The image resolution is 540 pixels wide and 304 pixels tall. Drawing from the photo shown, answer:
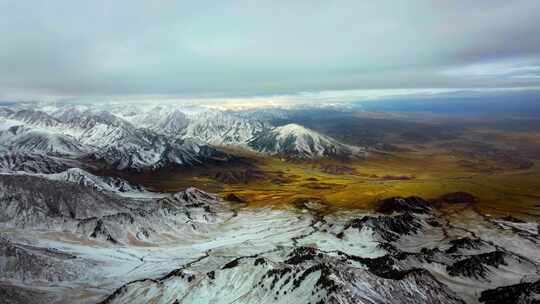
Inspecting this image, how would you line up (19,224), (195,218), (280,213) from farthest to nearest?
1. (280,213)
2. (195,218)
3. (19,224)

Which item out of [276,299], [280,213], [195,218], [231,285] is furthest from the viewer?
[280,213]

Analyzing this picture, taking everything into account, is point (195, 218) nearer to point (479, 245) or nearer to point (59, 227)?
point (59, 227)

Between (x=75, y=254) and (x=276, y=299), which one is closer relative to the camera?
(x=276, y=299)

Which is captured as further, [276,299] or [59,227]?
[59,227]

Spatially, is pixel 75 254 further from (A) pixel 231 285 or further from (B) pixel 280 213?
(B) pixel 280 213

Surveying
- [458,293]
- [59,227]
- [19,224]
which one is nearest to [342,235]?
[458,293]

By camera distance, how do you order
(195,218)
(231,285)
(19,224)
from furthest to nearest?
1. (195,218)
2. (19,224)
3. (231,285)

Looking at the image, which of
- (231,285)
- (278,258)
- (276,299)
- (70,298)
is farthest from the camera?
(278,258)

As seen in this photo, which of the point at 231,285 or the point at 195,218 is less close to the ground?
the point at 231,285

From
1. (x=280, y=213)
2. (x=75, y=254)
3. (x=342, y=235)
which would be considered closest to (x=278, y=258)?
(x=342, y=235)
